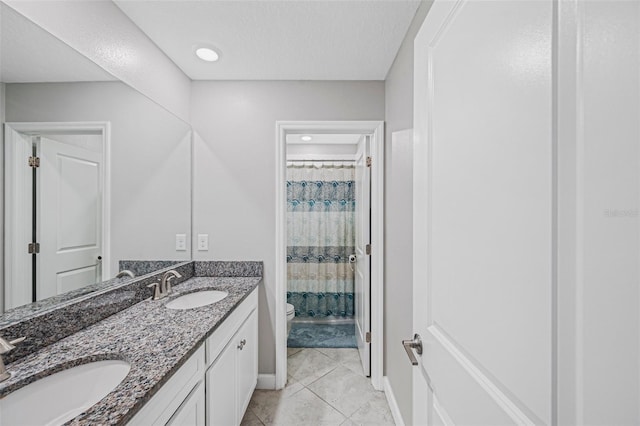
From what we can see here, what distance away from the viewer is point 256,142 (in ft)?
7.12

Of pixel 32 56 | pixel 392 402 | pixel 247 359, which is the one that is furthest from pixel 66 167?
pixel 392 402

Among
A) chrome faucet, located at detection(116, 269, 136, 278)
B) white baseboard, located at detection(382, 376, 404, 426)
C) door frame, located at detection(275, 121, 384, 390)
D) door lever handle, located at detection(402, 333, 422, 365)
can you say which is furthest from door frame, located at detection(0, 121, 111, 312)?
white baseboard, located at detection(382, 376, 404, 426)

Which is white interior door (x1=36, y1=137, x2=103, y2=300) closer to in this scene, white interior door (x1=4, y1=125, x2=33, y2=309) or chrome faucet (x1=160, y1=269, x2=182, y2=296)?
white interior door (x1=4, y1=125, x2=33, y2=309)

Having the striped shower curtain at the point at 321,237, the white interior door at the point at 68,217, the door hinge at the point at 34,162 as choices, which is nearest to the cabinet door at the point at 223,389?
the white interior door at the point at 68,217

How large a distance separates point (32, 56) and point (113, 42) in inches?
18.2

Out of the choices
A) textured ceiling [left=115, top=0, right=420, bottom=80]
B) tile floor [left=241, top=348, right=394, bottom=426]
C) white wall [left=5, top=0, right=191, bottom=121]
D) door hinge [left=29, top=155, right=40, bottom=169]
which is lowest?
tile floor [left=241, top=348, right=394, bottom=426]

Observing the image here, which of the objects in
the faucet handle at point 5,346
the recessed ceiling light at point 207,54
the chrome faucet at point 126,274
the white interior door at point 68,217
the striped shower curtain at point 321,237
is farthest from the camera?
the striped shower curtain at point 321,237

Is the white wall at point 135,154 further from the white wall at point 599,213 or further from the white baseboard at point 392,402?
the white baseboard at point 392,402

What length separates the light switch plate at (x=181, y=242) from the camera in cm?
208

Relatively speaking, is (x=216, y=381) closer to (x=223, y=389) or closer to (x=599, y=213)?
(x=223, y=389)

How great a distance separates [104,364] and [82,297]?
436mm

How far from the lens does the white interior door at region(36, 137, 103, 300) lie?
1070 millimetres

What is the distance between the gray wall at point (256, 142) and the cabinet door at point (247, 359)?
16cm

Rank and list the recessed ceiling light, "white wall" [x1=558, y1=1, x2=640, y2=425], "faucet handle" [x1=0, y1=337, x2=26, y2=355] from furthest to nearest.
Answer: the recessed ceiling light
"faucet handle" [x1=0, y1=337, x2=26, y2=355]
"white wall" [x1=558, y1=1, x2=640, y2=425]
